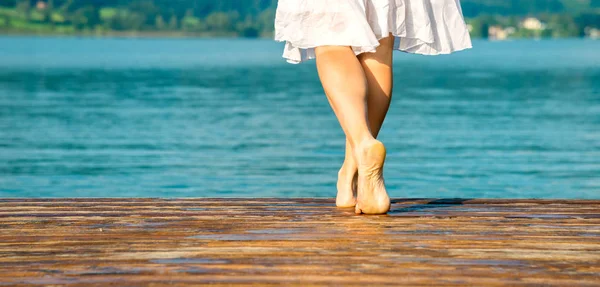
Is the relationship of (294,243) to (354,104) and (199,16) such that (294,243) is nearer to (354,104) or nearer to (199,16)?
(354,104)

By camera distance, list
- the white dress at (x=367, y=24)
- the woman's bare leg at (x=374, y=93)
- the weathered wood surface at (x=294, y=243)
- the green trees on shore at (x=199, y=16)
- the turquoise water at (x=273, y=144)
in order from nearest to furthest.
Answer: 1. the weathered wood surface at (x=294, y=243)
2. the white dress at (x=367, y=24)
3. the woman's bare leg at (x=374, y=93)
4. the turquoise water at (x=273, y=144)
5. the green trees on shore at (x=199, y=16)

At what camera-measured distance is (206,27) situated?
12094 cm

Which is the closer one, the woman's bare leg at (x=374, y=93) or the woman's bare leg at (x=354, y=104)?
the woman's bare leg at (x=354, y=104)

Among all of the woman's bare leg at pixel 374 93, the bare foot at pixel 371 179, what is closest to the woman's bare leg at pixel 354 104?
the bare foot at pixel 371 179

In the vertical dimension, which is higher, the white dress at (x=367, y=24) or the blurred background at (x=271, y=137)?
the white dress at (x=367, y=24)

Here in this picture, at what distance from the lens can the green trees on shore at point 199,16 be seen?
374 ft

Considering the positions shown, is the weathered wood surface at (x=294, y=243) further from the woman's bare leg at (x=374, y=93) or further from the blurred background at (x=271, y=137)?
the blurred background at (x=271, y=137)

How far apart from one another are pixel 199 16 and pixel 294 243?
119241 millimetres

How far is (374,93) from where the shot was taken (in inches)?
138

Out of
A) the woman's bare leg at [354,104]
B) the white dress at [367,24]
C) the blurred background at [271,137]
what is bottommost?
the blurred background at [271,137]

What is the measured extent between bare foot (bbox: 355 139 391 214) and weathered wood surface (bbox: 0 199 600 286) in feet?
0.13

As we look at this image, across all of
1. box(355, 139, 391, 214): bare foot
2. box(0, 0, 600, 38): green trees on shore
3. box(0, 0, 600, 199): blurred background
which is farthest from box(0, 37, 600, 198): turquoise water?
box(0, 0, 600, 38): green trees on shore

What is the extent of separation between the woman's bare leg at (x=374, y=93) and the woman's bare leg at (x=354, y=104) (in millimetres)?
139

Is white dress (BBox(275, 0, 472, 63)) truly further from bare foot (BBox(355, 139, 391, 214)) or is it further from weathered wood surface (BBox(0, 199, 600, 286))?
weathered wood surface (BBox(0, 199, 600, 286))
